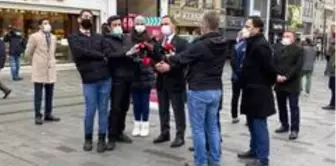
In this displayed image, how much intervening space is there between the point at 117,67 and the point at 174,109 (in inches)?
38.1

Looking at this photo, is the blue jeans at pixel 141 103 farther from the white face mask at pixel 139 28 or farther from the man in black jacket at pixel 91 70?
the white face mask at pixel 139 28

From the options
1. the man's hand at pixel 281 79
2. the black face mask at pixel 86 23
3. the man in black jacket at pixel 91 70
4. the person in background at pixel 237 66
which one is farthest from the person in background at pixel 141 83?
the man's hand at pixel 281 79

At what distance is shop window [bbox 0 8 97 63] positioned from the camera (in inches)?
703

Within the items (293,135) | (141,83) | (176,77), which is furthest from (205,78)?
(293,135)

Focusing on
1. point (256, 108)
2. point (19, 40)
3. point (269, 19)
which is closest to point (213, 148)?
point (256, 108)

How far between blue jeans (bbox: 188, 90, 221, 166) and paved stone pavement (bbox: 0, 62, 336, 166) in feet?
1.52

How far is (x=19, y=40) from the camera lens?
612 inches

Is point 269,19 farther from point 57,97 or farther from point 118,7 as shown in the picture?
point 57,97

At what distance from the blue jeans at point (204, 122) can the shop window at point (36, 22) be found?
43.5ft

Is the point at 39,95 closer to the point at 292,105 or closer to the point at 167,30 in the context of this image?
the point at 167,30

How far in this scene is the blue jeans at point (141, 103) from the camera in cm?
690

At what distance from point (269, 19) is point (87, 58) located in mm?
35734

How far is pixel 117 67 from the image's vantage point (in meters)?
6.45

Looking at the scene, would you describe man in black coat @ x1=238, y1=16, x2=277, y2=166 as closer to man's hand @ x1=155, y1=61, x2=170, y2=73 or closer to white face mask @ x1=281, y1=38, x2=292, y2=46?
man's hand @ x1=155, y1=61, x2=170, y2=73
